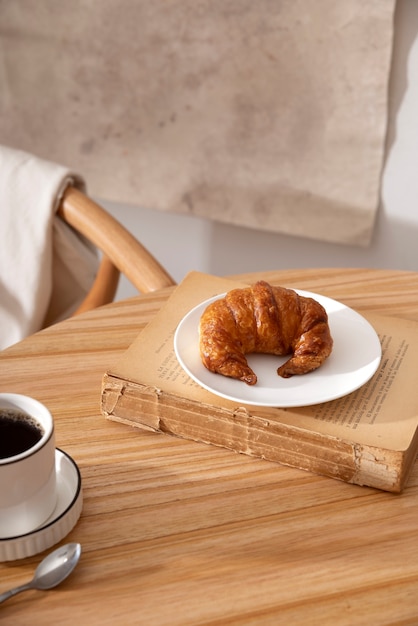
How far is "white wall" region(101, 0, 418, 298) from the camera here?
1.49m

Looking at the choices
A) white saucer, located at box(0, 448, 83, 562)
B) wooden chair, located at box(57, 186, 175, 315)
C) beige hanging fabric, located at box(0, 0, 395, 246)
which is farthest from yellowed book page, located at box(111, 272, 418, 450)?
beige hanging fabric, located at box(0, 0, 395, 246)

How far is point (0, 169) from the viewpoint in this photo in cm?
128

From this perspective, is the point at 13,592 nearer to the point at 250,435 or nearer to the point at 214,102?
the point at 250,435

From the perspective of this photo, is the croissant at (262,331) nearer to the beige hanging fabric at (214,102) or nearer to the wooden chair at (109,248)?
the wooden chair at (109,248)

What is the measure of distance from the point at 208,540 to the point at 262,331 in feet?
0.70

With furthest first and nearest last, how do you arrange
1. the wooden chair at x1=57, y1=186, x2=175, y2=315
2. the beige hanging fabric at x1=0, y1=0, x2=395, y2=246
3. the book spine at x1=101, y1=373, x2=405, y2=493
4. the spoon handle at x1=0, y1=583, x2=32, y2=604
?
the beige hanging fabric at x1=0, y1=0, x2=395, y2=246 < the wooden chair at x1=57, y1=186, x2=175, y2=315 < the book spine at x1=101, y1=373, x2=405, y2=493 < the spoon handle at x1=0, y1=583, x2=32, y2=604

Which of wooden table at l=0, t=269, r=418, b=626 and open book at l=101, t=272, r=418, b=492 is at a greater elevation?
open book at l=101, t=272, r=418, b=492

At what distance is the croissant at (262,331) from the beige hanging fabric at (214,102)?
82 cm

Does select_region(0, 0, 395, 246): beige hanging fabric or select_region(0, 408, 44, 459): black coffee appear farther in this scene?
select_region(0, 0, 395, 246): beige hanging fabric

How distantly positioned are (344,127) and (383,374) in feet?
2.85

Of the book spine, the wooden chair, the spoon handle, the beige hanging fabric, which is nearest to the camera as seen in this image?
the spoon handle

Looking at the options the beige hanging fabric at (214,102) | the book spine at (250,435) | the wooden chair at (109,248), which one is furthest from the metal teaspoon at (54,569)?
the beige hanging fabric at (214,102)

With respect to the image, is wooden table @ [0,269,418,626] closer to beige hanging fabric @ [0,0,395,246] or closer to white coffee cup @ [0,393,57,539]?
white coffee cup @ [0,393,57,539]

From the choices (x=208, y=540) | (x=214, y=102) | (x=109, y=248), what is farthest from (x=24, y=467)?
(x=214, y=102)
